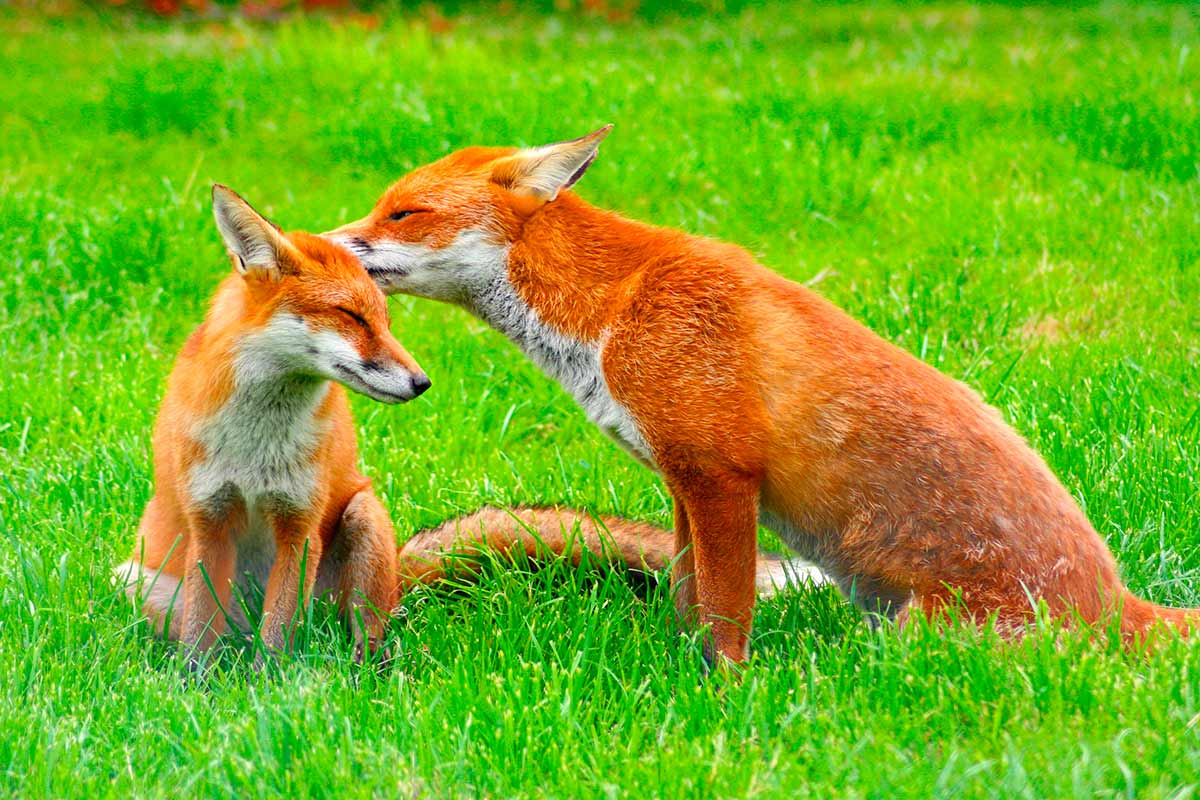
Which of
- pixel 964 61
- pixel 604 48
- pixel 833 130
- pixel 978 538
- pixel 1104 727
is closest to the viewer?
pixel 1104 727

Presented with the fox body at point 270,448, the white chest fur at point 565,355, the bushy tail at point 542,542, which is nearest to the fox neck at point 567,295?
the white chest fur at point 565,355

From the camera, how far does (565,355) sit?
458 cm

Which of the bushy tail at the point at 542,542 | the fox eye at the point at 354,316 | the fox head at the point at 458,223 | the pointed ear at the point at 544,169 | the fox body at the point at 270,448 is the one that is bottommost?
the bushy tail at the point at 542,542

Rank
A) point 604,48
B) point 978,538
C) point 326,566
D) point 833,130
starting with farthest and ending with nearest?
point 604,48 → point 833,130 → point 326,566 → point 978,538

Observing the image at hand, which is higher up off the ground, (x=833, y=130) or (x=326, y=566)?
(x=833, y=130)

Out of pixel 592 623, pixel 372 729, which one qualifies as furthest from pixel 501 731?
pixel 592 623

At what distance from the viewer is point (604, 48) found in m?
12.8

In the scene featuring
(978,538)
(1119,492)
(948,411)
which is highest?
(948,411)

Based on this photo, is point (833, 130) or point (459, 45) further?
point (459, 45)

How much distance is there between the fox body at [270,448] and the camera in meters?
4.32

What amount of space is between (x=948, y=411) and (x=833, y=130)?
5.69m

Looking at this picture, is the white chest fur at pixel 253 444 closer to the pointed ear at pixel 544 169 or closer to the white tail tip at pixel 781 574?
the pointed ear at pixel 544 169

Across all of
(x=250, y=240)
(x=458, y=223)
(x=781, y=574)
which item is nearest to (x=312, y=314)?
(x=250, y=240)

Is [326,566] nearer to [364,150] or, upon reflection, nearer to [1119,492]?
[1119,492]
